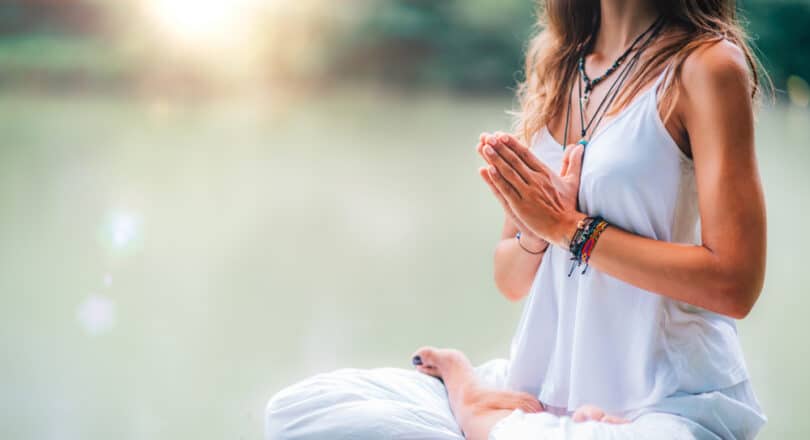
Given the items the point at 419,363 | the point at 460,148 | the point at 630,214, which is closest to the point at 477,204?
the point at 460,148

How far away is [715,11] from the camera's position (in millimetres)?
887

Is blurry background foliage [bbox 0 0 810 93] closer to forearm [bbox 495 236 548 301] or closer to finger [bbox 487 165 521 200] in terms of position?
forearm [bbox 495 236 548 301]

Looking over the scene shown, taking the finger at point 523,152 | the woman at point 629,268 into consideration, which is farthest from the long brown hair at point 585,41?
the finger at point 523,152

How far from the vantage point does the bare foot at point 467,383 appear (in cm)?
89

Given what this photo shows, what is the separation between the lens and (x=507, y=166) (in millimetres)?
847

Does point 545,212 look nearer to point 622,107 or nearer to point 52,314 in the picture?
point 622,107

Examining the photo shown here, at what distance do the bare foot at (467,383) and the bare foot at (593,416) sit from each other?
3.8 inches

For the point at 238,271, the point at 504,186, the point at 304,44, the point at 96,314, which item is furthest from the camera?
the point at 304,44

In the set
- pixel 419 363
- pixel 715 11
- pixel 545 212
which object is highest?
pixel 715 11

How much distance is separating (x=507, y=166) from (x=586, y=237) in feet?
0.38

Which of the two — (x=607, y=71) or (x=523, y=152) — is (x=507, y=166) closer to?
(x=523, y=152)

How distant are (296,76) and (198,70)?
843mm

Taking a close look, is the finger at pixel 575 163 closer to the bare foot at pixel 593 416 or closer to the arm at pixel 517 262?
the arm at pixel 517 262

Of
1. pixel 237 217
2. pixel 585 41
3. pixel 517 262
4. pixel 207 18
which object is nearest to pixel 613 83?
pixel 585 41
